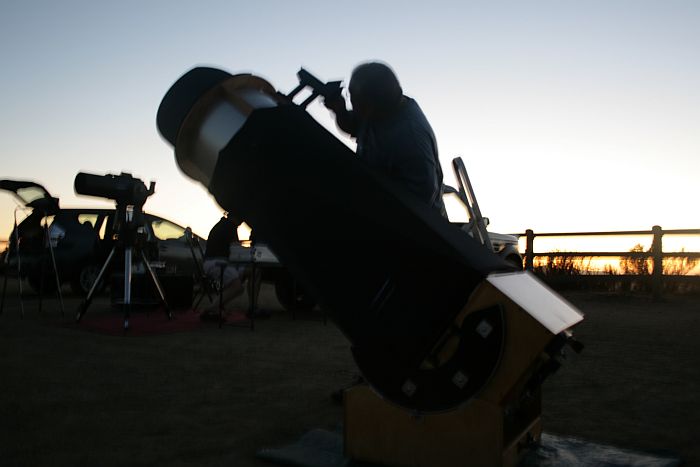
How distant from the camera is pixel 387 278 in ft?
5.49

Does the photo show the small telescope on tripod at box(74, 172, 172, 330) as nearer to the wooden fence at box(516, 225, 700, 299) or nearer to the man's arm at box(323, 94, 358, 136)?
the man's arm at box(323, 94, 358, 136)

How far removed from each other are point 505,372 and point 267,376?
2.41m

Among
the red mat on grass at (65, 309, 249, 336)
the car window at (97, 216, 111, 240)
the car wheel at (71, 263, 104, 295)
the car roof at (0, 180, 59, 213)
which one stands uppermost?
the car roof at (0, 180, 59, 213)

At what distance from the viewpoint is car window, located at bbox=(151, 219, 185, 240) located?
10000mm

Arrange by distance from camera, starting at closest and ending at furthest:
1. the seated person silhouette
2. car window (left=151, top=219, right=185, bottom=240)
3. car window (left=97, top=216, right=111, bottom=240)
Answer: the seated person silhouette, car window (left=97, top=216, right=111, bottom=240), car window (left=151, top=219, right=185, bottom=240)

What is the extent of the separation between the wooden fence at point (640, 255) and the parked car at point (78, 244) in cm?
748

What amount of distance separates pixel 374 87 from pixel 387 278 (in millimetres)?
862

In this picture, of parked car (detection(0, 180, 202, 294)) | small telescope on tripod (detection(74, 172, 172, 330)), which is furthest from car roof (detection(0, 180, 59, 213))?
small telescope on tripod (detection(74, 172, 172, 330))

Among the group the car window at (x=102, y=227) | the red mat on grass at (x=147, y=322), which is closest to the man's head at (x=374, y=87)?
the red mat on grass at (x=147, y=322)

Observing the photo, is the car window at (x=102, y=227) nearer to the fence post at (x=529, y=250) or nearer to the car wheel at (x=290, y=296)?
the car wheel at (x=290, y=296)

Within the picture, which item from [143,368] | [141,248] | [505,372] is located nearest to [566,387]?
[505,372]

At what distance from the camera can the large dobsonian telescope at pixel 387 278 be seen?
5.39 feet

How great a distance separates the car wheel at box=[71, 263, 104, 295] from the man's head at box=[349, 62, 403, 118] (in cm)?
848

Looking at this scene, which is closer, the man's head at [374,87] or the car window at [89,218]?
the man's head at [374,87]
